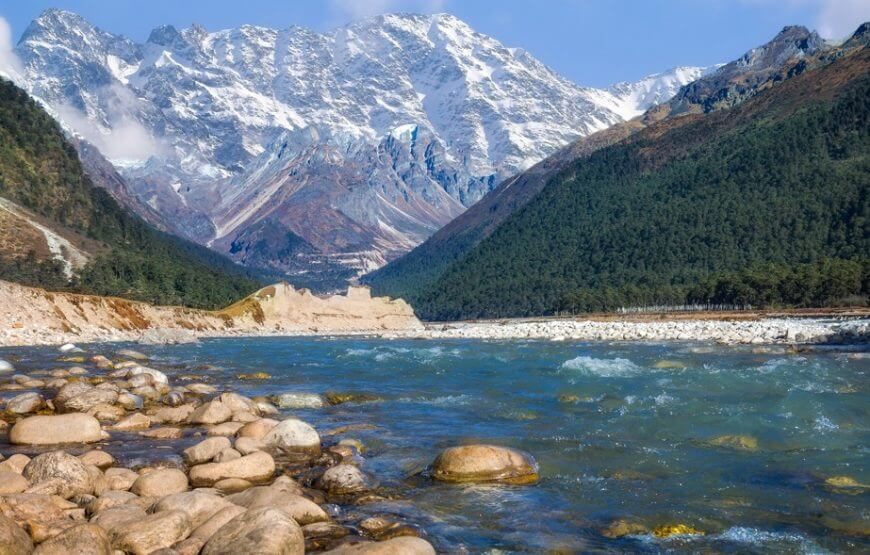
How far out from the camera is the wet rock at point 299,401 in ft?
84.6

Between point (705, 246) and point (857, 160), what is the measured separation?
3992 centimetres

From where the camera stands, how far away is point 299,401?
26281 mm

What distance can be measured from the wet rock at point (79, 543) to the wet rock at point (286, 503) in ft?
7.91

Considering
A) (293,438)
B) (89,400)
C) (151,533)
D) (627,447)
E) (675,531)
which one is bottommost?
(675,531)

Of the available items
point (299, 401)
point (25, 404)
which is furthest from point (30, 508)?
point (299, 401)

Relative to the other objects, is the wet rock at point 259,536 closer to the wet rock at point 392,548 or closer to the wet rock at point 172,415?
the wet rock at point 392,548

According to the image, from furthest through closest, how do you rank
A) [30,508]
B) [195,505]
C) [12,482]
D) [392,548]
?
1. [12,482]
2. [195,505]
3. [30,508]
4. [392,548]

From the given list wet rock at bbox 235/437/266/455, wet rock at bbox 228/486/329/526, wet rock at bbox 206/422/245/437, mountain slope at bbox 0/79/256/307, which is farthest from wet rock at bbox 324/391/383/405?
mountain slope at bbox 0/79/256/307

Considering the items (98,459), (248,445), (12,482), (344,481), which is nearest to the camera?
(12,482)

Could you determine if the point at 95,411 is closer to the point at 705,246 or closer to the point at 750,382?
the point at 750,382

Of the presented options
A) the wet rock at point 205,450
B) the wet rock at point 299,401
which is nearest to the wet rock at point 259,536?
the wet rock at point 205,450

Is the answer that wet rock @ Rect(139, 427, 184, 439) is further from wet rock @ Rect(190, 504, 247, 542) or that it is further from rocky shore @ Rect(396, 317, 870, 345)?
rocky shore @ Rect(396, 317, 870, 345)

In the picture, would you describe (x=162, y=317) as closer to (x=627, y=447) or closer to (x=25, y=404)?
(x=25, y=404)

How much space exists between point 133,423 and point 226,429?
310 centimetres
